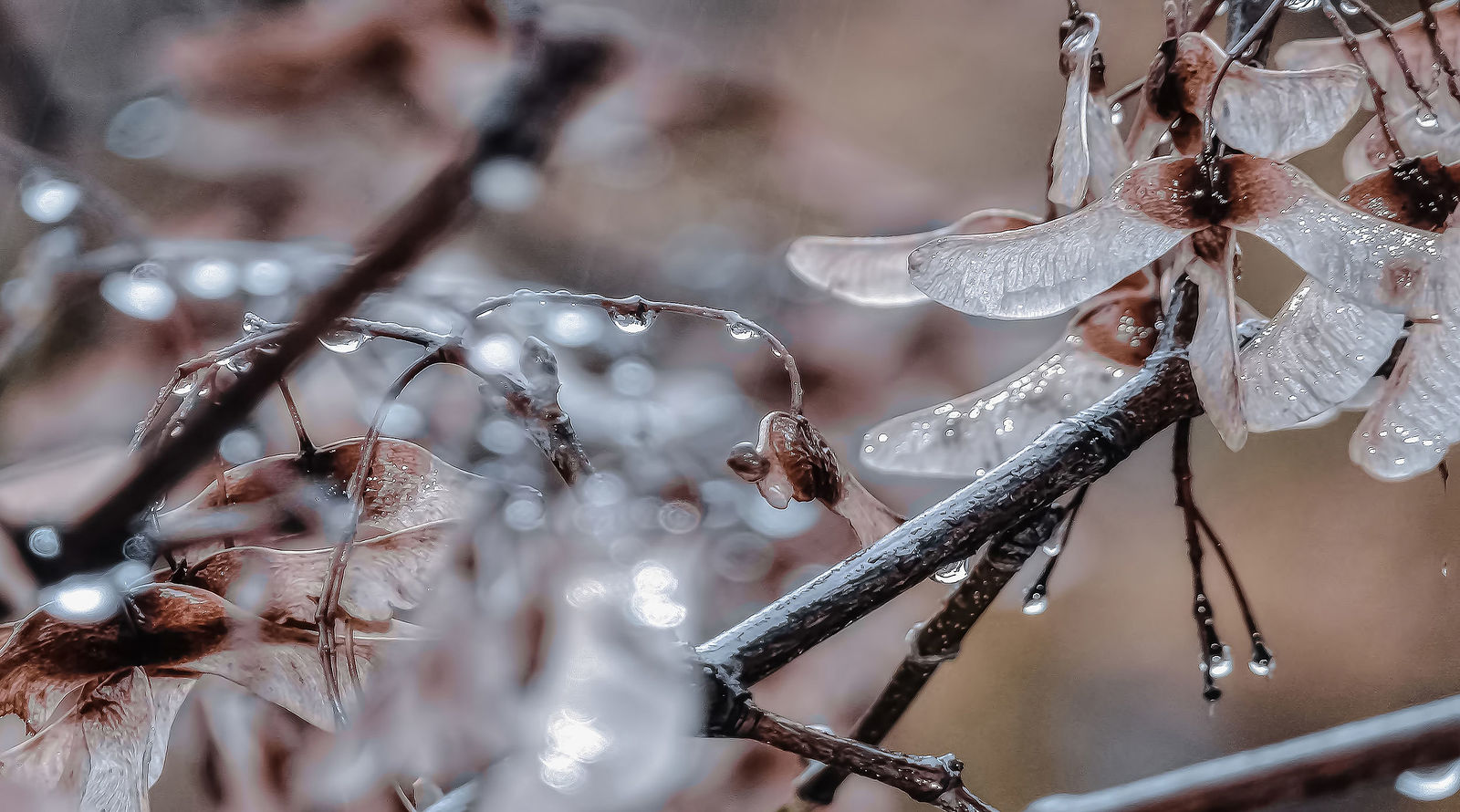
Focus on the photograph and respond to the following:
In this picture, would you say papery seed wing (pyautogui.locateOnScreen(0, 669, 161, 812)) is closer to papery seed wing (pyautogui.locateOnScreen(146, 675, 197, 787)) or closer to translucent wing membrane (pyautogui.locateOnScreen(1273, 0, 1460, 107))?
papery seed wing (pyautogui.locateOnScreen(146, 675, 197, 787))

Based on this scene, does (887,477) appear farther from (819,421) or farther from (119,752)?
(119,752)

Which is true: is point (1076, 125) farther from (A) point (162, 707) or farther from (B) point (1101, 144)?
(A) point (162, 707)

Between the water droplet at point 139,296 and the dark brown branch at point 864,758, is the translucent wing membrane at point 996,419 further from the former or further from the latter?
the water droplet at point 139,296

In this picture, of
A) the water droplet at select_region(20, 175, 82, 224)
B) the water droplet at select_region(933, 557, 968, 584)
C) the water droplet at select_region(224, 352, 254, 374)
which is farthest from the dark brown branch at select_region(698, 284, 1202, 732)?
the water droplet at select_region(20, 175, 82, 224)

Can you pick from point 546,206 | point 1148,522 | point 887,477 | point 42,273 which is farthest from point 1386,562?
point 42,273

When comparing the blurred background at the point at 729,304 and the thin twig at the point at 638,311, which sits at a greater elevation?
the thin twig at the point at 638,311

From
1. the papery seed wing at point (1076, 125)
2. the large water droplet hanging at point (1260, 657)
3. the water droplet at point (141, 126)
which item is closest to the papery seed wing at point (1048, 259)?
the papery seed wing at point (1076, 125)
